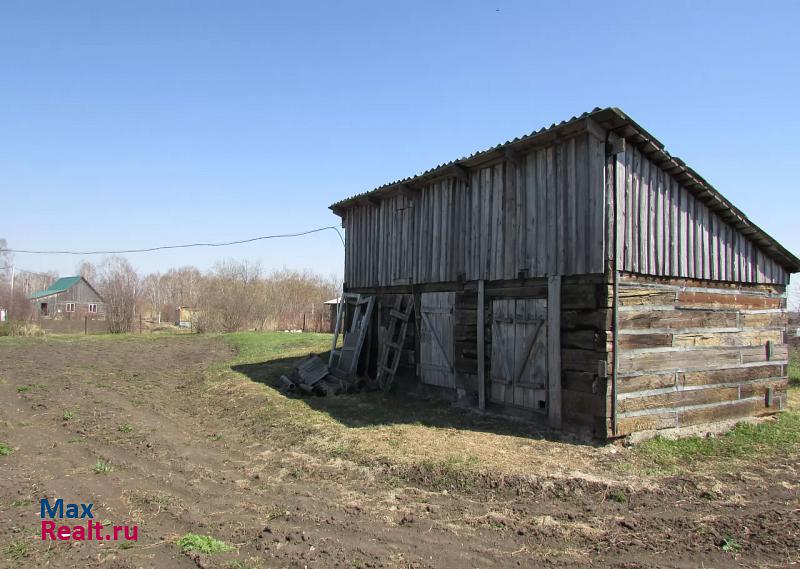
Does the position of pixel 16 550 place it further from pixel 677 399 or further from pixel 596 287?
pixel 677 399

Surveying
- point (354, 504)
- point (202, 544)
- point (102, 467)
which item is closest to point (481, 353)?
point (354, 504)

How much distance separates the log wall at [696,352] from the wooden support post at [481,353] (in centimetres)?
294

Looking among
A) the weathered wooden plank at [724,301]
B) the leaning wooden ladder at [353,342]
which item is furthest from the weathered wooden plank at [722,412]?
the leaning wooden ladder at [353,342]

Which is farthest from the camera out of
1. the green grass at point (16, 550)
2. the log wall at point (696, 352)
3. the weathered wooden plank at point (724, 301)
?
the weathered wooden plank at point (724, 301)

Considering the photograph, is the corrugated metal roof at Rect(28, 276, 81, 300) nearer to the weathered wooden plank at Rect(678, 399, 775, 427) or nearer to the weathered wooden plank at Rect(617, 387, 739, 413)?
the weathered wooden plank at Rect(617, 387, 739, 413)

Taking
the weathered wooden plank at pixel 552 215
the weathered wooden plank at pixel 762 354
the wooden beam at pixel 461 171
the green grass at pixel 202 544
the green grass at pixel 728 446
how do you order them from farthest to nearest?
the wooden beam at pixel 461 171
the weathered wooden plank at pixel 762 354
the weathered wooden plank at pixel 552 215
the green grass at pixel 728 446
the green grass at pixel 202 544

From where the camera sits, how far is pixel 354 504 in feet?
19.3

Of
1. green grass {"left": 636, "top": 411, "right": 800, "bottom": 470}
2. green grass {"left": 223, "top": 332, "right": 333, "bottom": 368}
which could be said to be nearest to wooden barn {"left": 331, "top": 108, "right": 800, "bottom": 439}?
green grass {"left": 636, "top": 411, "right": 800, "bottom": 470}

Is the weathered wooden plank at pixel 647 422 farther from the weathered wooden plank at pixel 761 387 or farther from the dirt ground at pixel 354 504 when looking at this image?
the weathered wooden plank at pixel 761 387

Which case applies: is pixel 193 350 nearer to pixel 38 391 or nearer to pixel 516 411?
pixel 38 391

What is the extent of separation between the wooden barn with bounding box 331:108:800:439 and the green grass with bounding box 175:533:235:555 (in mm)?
5940

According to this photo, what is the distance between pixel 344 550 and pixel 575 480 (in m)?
3.39

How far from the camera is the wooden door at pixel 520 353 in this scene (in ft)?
30.7

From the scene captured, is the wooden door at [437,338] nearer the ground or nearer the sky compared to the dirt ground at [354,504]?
nearer the sky
